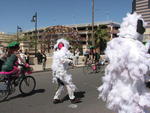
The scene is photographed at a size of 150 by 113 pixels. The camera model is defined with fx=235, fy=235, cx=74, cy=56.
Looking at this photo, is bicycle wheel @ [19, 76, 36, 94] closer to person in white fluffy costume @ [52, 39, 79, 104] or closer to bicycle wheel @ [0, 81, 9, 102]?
bicycle wheel @ [0, 81, 9, 102]

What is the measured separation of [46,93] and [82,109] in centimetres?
239

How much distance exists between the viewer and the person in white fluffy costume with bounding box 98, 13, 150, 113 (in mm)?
3336

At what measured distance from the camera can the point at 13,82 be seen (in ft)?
23.8

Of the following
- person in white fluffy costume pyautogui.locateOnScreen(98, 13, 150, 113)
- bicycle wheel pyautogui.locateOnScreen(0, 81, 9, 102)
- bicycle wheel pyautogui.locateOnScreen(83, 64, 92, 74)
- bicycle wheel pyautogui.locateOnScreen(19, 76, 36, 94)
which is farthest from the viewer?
bicycle wheel pyautogui.locateOnScreen(83, 64, 92, 74)

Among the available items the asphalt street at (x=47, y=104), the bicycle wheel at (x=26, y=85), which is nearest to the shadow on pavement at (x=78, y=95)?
the asphalt street at (x=47, y=104)

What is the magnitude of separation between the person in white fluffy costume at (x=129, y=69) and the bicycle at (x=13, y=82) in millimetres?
4183

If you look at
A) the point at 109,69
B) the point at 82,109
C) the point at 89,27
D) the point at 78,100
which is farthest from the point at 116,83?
the point at 89,27

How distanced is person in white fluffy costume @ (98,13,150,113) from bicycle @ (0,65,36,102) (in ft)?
13.7

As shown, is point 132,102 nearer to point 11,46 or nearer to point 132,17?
point 132,17

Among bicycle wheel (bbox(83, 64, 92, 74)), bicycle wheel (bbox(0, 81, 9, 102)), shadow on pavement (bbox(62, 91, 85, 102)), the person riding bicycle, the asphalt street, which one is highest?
the person riding bicycle

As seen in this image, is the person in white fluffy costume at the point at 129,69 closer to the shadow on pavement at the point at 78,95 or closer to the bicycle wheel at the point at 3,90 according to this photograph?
the shadow on pavement at the point at 78,95

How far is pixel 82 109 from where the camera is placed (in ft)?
19.2

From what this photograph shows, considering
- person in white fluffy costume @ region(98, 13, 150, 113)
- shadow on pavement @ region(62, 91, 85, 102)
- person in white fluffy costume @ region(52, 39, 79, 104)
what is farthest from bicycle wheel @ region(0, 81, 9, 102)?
person in white fluffy costume @ region(98, 13, 150, 113)

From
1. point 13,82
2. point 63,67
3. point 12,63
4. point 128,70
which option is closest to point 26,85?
point 13,82
